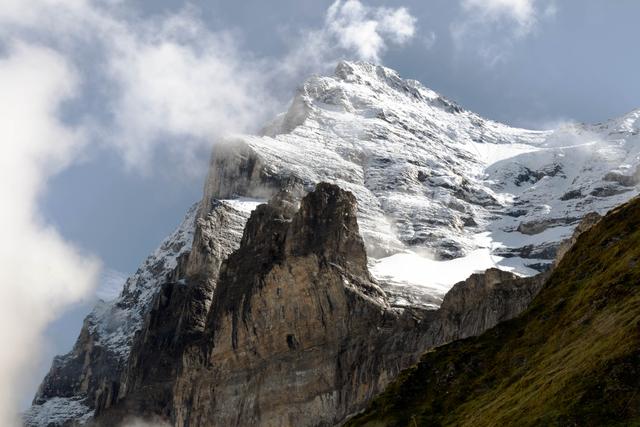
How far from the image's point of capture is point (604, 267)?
114m

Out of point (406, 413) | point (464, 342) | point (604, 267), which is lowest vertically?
point (406, 413)

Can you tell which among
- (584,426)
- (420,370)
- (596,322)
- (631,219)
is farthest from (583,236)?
(584,426)

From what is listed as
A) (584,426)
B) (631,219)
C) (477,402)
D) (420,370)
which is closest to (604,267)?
(631,219)

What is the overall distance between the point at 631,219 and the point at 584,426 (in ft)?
146

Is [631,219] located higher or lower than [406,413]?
higher

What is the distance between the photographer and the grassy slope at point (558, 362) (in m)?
83.9

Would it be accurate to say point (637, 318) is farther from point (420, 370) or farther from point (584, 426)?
point (420, 370)

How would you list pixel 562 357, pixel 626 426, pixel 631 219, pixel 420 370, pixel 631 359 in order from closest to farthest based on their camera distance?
pixel 626 426 < pixel 631 359 < pixel 562 357 < pixel 631 219 < pixel 420 370

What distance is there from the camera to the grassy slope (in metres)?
83.9

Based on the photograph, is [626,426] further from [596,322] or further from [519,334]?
[519,334]

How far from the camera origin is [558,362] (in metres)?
98.1

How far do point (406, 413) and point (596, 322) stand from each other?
28.0 metres

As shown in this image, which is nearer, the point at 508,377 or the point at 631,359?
the point at 631,359

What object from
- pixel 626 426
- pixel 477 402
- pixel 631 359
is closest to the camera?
pixel 626 426
